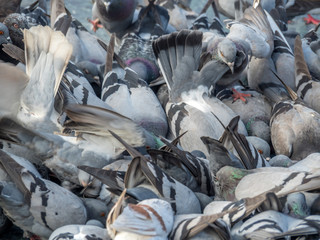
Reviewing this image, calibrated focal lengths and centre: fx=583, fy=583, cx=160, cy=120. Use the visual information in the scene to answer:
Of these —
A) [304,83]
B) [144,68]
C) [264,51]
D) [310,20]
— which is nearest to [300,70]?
[304,83]

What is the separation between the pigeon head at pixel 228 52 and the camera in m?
3.85

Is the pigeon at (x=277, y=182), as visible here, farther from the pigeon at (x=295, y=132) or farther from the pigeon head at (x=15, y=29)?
the pigeon head at (x=15, y=29)

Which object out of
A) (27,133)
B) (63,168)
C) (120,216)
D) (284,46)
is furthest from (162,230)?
(284,46)

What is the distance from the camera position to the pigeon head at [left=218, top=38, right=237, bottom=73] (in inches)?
151

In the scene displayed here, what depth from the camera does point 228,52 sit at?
12.6ft

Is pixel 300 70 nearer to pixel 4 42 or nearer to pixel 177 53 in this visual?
pixel 177 53

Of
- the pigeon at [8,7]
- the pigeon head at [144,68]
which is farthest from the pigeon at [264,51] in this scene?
the pigeon at [8,7]

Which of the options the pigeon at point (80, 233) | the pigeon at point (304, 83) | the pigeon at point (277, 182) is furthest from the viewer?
the pigeon at point (304, 83)

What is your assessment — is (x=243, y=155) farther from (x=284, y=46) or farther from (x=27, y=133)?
(x=284, y=46)

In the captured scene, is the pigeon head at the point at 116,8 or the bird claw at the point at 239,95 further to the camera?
the pigeon head at the point at 116,8

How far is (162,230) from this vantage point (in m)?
2.27

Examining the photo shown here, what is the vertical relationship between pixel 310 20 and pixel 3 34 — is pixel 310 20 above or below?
below

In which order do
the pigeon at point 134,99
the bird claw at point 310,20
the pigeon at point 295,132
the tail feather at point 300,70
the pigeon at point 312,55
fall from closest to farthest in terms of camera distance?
1. the pigeon at point 295,132
2. the pigeon at point 134,99
3. the tail feather at point 300,70
4. the pigeon at point 312,55
5. the bird claw at point 310,20

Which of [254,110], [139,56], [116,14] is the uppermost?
[116,14]
